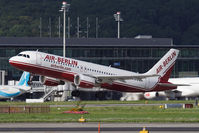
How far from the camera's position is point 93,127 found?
165ft

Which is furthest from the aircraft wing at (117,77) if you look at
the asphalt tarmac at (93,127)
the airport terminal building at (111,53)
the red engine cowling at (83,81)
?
the airport terminal building at (111,53)

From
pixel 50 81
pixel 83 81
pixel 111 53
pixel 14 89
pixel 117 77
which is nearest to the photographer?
pixel 83 81

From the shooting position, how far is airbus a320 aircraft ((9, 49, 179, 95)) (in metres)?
82.9

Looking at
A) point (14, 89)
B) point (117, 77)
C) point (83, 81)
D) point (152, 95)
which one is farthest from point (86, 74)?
point (14, 89)

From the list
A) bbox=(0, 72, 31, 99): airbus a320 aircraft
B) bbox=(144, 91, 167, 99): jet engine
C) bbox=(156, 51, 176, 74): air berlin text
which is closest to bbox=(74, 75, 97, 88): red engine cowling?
bbox=(156, 51, 176, 74): air berlin text

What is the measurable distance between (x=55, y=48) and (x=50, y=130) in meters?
95.5

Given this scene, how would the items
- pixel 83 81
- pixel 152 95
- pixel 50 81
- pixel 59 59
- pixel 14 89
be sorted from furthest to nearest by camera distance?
pixel 14 89 → pixel 152 95 → pixel 50 81 → pixel 83 81 → pixel 59 59

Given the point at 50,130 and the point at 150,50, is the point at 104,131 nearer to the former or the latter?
the point at 50,130

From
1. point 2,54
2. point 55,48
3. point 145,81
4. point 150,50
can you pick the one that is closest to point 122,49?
point 150,50

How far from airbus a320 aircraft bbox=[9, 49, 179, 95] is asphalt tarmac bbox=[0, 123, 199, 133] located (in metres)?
28.9

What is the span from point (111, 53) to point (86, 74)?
58.3 metres

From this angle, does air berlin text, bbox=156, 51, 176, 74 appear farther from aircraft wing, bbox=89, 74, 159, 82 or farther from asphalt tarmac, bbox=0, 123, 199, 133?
asphalt tarmac, bbox=0, 123, 199, 133

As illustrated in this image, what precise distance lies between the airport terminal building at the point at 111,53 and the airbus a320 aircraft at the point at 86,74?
149 ft

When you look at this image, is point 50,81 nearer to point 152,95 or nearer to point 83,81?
point 83,81
